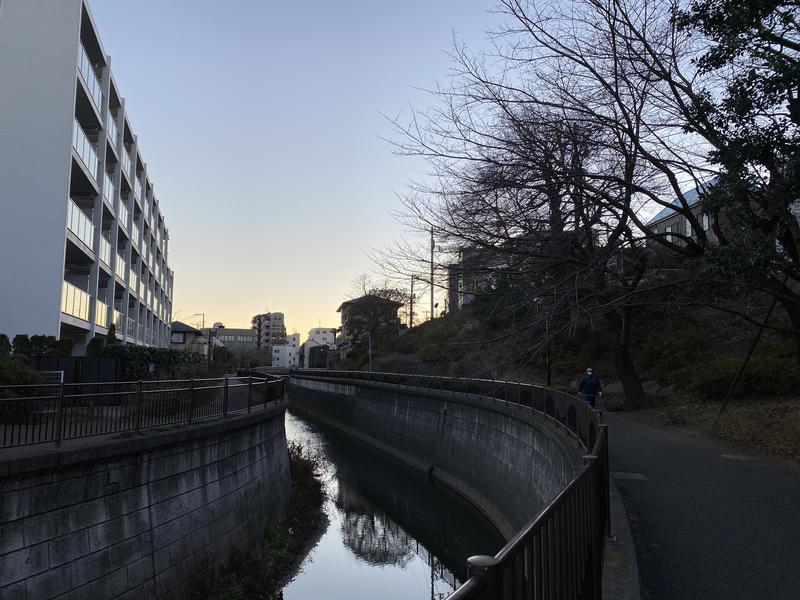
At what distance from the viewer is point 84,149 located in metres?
24.6

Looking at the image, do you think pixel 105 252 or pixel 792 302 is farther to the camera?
pixel 105 252

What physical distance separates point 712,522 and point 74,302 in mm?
23888

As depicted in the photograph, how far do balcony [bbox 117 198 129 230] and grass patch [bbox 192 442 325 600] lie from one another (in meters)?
Result: 17.4

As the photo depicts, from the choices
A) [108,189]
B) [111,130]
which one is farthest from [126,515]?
[111,130]

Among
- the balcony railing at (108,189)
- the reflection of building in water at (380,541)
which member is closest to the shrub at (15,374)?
the reflection of building in water at (380,541)

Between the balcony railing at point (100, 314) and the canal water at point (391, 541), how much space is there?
12846mm

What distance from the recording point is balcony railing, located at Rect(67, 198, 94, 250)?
22.8 meters

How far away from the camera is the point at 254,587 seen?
38.7ft

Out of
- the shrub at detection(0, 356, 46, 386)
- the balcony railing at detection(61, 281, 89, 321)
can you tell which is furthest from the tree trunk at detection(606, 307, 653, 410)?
the balcony railing at detection(61, 281, 89, 321)

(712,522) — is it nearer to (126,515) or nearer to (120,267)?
(126,515)

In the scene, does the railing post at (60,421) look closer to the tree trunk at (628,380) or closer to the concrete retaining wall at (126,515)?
the concrete retaining wall at (126,515)

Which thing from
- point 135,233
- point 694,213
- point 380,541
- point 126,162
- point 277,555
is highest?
point 126,162

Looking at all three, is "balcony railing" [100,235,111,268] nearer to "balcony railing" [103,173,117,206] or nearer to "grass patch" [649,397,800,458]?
"balcony railing" [103,173,117,206]

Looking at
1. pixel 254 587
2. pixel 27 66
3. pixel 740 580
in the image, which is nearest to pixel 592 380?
pixel 254 587
